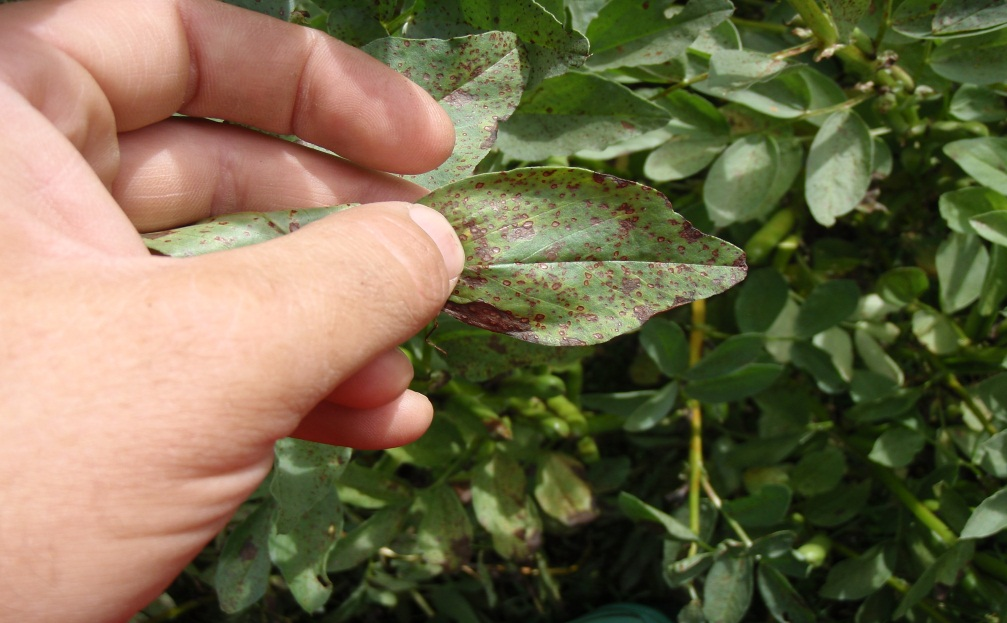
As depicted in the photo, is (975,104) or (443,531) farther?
(443,531)

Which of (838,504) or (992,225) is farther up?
(992,225)

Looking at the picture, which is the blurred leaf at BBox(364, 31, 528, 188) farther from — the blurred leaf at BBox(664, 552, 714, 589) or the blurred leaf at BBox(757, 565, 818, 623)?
the blurred leaf at BBox(757, 565, 818, 623)

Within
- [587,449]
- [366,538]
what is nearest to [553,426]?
[587,449]

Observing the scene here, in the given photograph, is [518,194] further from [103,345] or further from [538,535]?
[538,535]

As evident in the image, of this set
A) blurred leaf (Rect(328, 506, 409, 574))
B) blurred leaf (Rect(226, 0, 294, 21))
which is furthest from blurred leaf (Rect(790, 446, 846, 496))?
blurred leaf (Rect(226, 0, 294, 21))

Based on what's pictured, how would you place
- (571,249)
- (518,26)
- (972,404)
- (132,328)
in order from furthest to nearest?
(972,404)
(518,26)
(571,249)
(132,328)

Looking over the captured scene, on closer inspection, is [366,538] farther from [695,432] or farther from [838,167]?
[838,167]
